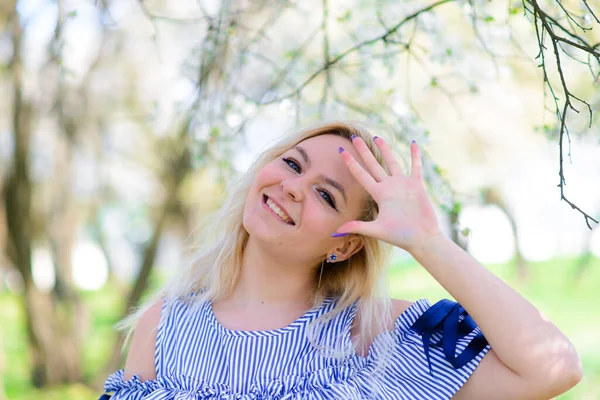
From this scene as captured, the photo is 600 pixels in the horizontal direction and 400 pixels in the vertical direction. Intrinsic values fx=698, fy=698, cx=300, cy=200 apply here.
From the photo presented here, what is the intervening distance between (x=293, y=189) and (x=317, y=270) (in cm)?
39

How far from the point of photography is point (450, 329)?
183cm

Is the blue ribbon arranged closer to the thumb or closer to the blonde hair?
the blonde hair

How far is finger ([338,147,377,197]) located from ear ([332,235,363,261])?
0.93 ft

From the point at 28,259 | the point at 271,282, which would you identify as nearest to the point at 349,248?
the point at 271,282

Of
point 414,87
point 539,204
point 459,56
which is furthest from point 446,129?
point 459,56

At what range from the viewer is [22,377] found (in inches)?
304

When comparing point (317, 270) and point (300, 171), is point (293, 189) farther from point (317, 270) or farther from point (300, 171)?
point (317, 270)

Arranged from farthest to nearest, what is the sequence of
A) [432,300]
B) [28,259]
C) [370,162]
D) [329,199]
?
[432,300] < [28,259] < [329,199] < [370,162]

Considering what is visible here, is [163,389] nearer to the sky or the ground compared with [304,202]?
nearer to the ground

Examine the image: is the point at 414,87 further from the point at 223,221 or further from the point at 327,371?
the point at 327,371

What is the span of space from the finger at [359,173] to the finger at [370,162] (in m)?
0.02

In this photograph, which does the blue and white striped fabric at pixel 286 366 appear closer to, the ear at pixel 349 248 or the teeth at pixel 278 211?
the ear at pixel 349 248

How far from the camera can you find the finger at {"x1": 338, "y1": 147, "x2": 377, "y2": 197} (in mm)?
1806

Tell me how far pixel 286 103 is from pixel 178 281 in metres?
0.96
